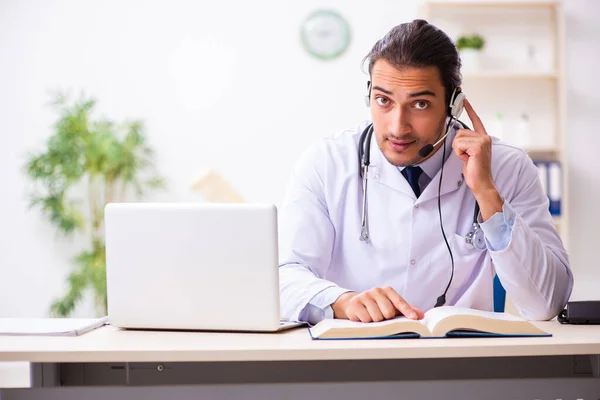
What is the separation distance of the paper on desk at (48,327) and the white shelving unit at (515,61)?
3195mm

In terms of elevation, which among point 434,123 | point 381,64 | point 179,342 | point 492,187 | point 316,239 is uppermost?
point 381,64

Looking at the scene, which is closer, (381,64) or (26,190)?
(381,64)

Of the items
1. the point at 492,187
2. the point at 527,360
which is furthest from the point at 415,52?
the point at 527,360

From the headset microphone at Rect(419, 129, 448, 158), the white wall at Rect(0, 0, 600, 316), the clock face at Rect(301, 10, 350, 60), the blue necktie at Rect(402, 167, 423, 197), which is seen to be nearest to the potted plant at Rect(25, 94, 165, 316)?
the white wall at Rect(0, 0, 600, 316)

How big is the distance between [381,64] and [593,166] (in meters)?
2.95

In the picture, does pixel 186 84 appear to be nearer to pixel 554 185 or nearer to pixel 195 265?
pixel 554 185

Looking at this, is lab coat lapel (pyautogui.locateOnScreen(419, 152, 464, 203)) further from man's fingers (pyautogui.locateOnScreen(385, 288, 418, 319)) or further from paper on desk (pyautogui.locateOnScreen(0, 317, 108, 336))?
paper on desk (pyautogui.locateOnScreen(0, 317, 108, 336))

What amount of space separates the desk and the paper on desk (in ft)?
0.09

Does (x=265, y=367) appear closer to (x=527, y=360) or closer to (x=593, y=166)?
(x=527, y=360)

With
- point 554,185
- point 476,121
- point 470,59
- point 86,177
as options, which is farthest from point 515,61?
point 476,121

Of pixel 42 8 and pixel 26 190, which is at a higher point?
pixel 42 8

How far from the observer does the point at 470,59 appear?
4340 millimetres

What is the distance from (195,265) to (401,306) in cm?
42

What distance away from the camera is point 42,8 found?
4.50m
